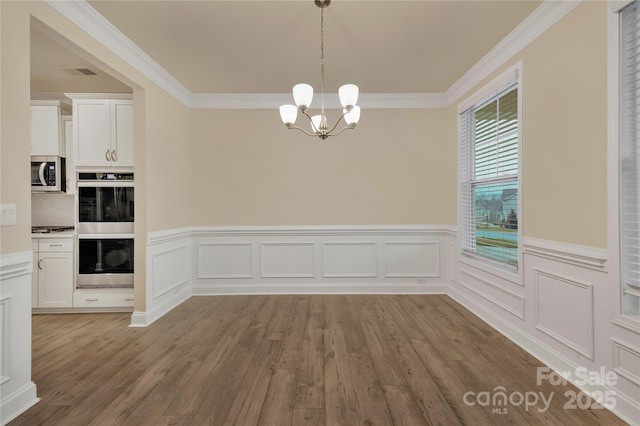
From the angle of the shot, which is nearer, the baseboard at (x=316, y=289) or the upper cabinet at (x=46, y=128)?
the upper cabinet at (x=46, y=128)

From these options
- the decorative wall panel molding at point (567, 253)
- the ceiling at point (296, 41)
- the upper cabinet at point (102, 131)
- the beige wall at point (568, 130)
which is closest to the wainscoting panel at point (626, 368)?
the decorative wall panel molding at point (567, 253)

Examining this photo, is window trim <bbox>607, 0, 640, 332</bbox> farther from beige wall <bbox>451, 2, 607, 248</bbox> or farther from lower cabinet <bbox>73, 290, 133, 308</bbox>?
lower cabinet <bbox>73, 290, 133, 308</bbox>

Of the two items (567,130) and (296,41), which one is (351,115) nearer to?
(296,41)

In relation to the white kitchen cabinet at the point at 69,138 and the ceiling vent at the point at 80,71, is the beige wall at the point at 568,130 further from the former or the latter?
the white kitchen cabinet at the point at 69,138

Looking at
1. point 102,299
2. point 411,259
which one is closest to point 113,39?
point 102,299

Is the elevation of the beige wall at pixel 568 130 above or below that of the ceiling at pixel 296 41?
below

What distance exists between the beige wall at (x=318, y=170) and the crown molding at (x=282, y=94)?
0.46 ft

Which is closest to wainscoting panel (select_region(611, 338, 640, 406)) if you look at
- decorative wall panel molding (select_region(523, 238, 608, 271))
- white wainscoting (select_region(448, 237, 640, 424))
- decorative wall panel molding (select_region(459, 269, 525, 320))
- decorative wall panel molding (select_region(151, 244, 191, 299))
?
white wainscoting (select_region(448, 237, 640, 424))

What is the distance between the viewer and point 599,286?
2191mm

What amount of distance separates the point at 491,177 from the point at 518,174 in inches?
23.8

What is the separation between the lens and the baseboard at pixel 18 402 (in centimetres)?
198

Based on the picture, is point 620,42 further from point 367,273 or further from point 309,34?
point 367,273

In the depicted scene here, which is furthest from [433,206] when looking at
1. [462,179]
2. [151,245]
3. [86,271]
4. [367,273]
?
[86,271]

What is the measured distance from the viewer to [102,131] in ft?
12.7
